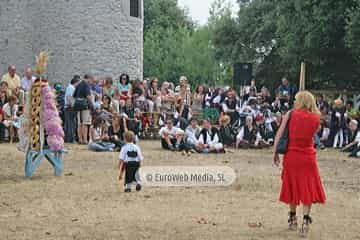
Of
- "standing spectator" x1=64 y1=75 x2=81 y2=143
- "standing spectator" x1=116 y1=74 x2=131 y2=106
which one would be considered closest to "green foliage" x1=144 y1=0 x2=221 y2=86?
"standing spectator" x1=116 y1=74 x2=131 y2=106

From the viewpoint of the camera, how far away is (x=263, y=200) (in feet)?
38.7

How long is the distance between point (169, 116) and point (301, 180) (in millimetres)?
14594

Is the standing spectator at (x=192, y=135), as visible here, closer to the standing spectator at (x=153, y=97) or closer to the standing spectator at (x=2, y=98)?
the standing spectator at (x=153, y=97)

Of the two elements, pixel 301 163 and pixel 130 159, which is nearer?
pixel 301 163

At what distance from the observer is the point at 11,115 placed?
21.0m

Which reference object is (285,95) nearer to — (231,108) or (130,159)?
(231,108)

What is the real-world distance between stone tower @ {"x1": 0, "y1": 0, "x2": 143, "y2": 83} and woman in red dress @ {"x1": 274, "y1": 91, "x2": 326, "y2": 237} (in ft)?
67.2

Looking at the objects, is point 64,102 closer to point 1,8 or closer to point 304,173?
point 1,8

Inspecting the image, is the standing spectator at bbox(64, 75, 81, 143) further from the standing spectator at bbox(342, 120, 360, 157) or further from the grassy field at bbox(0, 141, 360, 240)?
the standing spectator at bbox(342, 120, 360, 157)

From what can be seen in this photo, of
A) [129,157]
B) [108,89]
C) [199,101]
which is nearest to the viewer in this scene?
[129,157]

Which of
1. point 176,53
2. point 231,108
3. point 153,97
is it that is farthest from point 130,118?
point 176,53

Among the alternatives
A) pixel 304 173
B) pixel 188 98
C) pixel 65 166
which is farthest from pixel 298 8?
pixel 304 173

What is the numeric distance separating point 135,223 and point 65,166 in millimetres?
6439

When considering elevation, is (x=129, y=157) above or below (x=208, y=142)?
above
